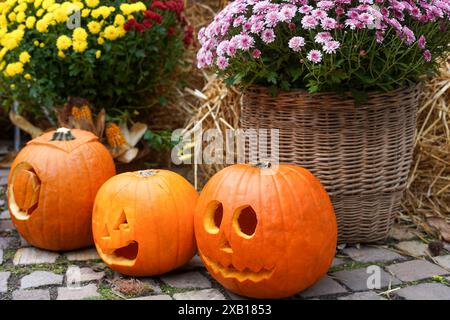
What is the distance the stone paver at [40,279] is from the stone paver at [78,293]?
8 cm

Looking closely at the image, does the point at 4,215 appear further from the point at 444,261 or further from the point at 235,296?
the point at 444,261

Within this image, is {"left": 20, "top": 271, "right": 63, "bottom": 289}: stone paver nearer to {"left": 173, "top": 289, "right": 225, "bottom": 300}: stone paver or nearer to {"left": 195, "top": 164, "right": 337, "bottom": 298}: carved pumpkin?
{"left": 173, "top": 289, "right": 225, "bottom": 300}: stone paver

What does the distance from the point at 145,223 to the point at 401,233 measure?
1.19m

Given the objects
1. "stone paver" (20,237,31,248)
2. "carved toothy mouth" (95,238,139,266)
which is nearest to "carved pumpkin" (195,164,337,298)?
"carved toothy mouth" (95,238,139,266)

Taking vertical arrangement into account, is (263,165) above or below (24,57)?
below

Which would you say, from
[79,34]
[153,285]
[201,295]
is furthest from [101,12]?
[201,295]

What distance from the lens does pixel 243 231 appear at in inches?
89.7

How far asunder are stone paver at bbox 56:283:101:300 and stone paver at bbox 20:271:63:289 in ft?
0.26

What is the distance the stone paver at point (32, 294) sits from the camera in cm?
213

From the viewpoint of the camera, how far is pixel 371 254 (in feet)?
8.33

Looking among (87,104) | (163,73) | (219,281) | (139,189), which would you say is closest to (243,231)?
(219,281)

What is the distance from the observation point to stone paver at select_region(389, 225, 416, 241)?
2733mm

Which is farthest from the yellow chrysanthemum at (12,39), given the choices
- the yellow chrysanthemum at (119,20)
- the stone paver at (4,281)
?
the stone paver at (4,281)

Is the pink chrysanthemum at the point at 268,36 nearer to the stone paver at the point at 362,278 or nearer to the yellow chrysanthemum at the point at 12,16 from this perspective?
the stone paver at the point at 362,278
